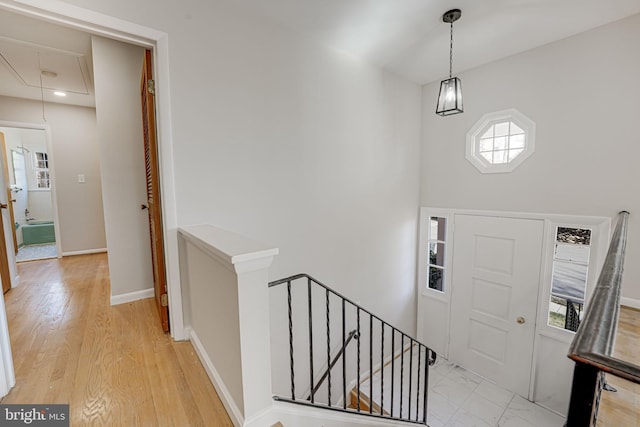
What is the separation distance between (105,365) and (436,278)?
3.85 meters

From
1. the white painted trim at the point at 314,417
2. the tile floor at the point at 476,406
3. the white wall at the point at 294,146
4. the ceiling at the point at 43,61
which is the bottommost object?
the tile floor at the point at 476,406

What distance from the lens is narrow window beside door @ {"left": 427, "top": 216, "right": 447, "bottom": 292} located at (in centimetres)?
393

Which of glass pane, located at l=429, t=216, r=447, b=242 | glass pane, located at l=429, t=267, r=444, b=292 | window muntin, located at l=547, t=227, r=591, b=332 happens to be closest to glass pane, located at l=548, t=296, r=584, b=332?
window muntin, located at l=547, t=227, r=591, b=332

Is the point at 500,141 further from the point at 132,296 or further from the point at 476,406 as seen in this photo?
the point at 132,296

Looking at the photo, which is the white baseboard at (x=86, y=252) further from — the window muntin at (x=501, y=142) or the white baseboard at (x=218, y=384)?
the window muntin at (x=501, y=142)

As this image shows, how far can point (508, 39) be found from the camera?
2764 millimetres

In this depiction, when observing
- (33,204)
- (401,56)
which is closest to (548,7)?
(401,56)

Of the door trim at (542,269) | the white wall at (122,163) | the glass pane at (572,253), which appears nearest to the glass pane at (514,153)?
the door trim at (542,269)

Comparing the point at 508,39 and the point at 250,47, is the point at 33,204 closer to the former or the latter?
the point at 250,47

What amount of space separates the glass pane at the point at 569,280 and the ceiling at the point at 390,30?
2385mm

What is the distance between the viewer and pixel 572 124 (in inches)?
109

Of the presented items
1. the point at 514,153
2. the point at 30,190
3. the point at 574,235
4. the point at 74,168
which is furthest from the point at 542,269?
the point at 30,190

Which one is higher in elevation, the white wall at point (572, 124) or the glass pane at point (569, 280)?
the white wall at point (572, 124)

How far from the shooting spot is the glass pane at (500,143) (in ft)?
10.7
